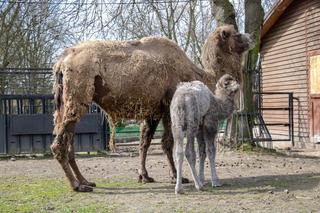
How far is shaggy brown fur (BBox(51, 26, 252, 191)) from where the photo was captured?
719 centimetres

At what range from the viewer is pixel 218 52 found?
8.56 meters

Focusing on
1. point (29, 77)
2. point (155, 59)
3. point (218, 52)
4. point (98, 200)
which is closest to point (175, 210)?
point (98, 200)

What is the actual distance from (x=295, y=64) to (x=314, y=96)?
1.86 metres

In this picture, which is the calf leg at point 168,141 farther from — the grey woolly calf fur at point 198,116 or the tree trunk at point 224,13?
the tree trunk at point 224,13

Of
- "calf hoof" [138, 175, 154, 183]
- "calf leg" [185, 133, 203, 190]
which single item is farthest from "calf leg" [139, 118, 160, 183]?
"calf leg" [185, 133, 203, 190]

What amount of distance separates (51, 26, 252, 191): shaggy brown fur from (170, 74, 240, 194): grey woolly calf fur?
73 cm

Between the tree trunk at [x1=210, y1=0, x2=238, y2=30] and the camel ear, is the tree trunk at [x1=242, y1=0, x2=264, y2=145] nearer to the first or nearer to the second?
the tree trunk at [x1=210, y1=0, x2=238, y2=30]

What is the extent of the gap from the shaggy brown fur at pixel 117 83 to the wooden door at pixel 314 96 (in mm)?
8359

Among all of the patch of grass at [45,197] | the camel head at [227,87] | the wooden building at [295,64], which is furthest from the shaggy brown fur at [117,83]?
the wooden building at [295,64]

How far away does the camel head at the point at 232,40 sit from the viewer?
28.1 feet

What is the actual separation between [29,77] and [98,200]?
9689mm

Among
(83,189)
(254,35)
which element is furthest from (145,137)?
(254,35)

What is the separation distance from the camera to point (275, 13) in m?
17.7

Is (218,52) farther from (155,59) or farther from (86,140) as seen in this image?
(86,140)
